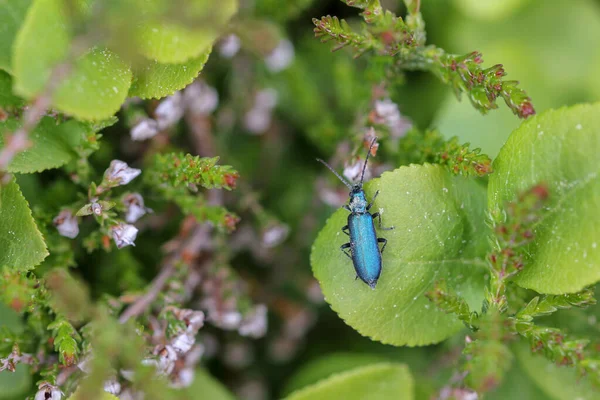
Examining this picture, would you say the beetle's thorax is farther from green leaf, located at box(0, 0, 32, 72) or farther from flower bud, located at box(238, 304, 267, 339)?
green leaf, located at box(0, 0, 32, 72)

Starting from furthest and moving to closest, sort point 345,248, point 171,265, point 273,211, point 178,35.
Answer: point 273,211 < point 171,265 < point 345,248 < point 178,35

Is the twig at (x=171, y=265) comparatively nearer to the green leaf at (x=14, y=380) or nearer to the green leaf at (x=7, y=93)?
the green leaf at (x=14, y=380)

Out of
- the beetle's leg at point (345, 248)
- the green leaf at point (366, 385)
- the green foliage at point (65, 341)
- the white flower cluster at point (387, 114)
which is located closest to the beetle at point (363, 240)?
the beetle's leg at point (345, 248)

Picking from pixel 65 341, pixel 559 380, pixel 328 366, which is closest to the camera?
pixel 65 341

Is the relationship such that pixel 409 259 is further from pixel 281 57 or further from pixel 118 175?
pixel 281 57

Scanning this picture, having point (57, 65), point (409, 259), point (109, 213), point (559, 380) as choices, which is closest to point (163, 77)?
point (57, 65)

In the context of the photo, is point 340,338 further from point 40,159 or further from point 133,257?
point 40,159
